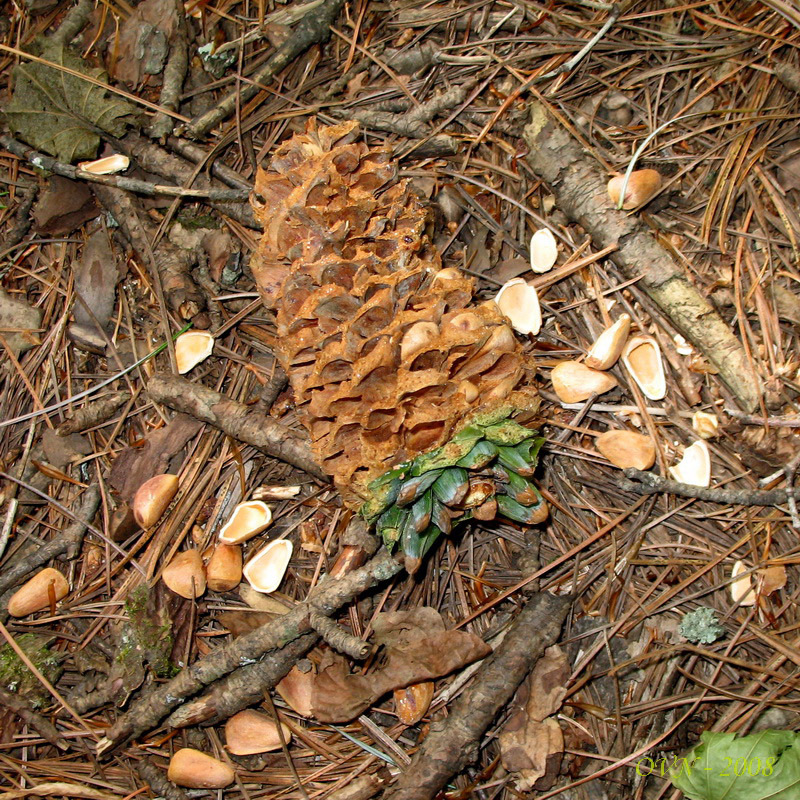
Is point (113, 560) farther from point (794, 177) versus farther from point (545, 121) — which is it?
point (794, 177)

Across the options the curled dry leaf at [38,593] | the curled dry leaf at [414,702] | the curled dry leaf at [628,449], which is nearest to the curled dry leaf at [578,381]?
the curled dry leaf at [628,449]

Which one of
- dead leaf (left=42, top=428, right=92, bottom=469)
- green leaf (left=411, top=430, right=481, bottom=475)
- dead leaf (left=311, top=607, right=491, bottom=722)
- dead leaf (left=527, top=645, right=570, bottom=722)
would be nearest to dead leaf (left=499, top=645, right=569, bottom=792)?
dead leaf (left=527, top=645, right=570, bottom=722)

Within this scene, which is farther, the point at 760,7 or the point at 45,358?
the point at 45,358

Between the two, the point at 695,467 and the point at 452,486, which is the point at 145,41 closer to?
the point at 452,486

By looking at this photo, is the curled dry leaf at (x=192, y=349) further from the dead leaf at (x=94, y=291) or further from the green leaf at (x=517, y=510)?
the green leaf at (x=517, y=510)

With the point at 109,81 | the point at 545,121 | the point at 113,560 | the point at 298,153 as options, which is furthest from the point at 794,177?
the point at 113,560

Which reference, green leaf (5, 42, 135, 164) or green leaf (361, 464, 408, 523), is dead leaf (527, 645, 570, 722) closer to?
Result: green leaf (361, 464, 408, 523)

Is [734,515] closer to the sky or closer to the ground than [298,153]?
→ closer to the ground
